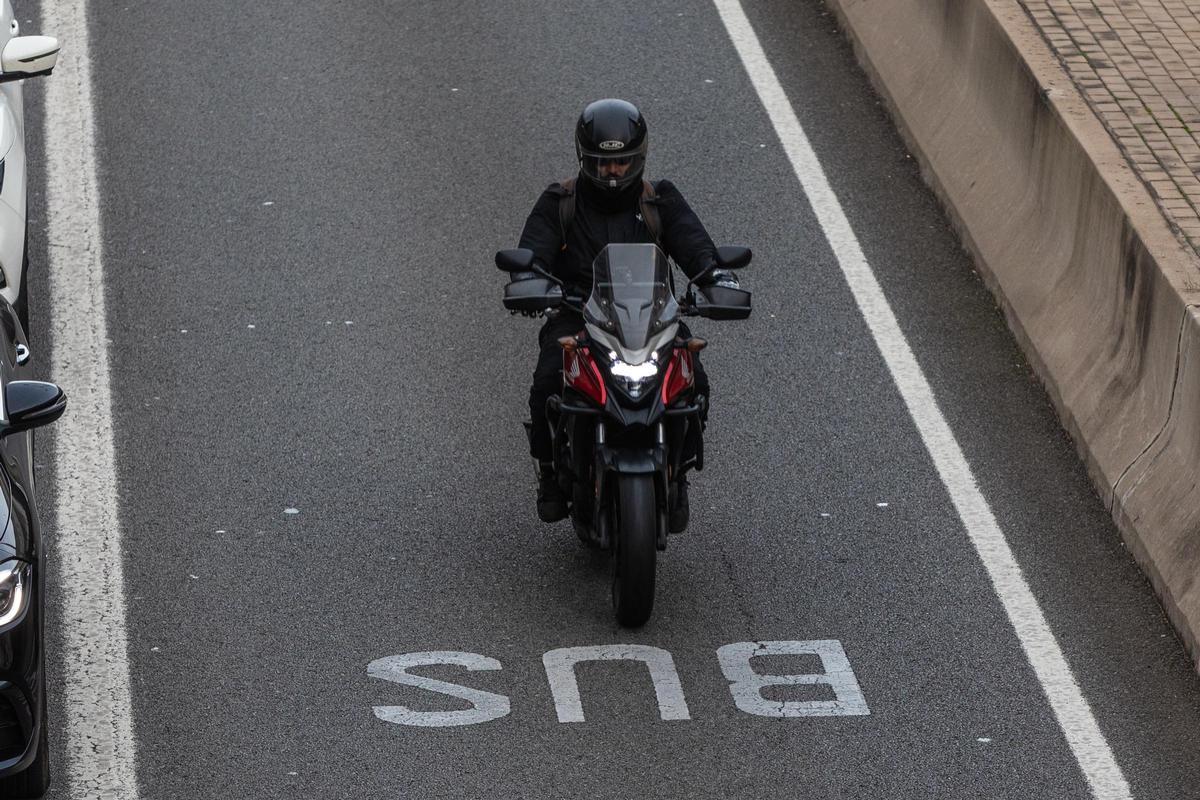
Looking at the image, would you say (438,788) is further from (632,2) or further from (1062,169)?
(632,2)

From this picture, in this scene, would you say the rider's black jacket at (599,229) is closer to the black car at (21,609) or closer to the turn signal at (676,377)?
the turn signal at (676,377)

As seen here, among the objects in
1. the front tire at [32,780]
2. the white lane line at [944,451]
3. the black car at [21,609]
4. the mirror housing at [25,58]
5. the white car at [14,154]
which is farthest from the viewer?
the mirror housing at [25,58]

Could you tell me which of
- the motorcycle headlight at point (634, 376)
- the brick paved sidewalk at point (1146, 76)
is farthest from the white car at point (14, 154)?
the brick paved sidewalk at point (1146, 76)

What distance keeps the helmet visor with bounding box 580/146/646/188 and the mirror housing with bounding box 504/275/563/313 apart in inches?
21.6

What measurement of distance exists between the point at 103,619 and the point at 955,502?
3.87 meters

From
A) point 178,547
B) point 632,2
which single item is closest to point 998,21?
point 632,2

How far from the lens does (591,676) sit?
8.12 meters

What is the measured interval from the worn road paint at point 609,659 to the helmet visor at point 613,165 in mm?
1952

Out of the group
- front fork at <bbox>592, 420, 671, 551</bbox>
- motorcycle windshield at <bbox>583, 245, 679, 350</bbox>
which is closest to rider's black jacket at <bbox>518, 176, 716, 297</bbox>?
motorcycle windshield at <bbox>583, 245, 679, 350</bbox>

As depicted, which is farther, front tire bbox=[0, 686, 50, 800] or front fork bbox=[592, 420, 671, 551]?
front fork bbox=[592, 420, 671, 551]

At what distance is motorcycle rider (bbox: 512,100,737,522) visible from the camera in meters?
8.75

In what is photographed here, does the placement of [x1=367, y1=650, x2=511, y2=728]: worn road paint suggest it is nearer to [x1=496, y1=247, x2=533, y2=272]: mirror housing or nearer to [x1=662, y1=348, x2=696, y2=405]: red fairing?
[x1=662, y1=348, x2=696, y2=405]: red fairing

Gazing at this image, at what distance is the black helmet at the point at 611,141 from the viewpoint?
332 inches

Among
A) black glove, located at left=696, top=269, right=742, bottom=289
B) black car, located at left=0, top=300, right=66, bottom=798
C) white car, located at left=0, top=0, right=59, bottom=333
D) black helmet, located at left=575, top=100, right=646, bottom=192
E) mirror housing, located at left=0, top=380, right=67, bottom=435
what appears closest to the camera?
black car, located at left=0, top=300, right=66, bottom=798
